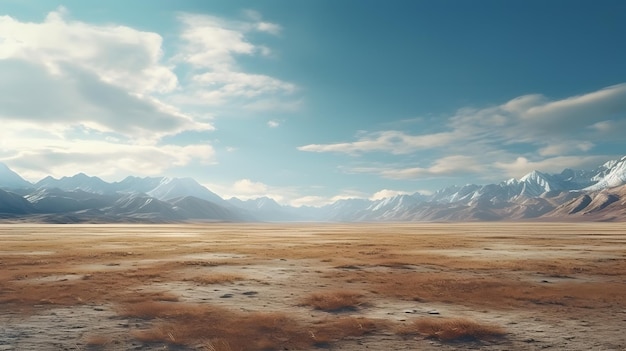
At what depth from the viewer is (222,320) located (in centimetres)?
1817

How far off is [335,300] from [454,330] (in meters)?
7.52

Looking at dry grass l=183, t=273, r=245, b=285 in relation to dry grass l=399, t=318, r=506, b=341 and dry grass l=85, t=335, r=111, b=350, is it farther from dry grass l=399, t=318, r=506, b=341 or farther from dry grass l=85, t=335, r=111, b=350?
dry grass l=399, t=318, r=506, b=341

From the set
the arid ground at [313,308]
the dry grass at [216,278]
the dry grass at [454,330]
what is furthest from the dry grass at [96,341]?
the dry grass at [216,278]

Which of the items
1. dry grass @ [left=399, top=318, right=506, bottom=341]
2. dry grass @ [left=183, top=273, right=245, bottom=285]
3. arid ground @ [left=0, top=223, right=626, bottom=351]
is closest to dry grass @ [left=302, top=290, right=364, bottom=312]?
arid ground @ [left=0, top=223, right=626, bottom=351]

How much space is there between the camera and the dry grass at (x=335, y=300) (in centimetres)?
2086

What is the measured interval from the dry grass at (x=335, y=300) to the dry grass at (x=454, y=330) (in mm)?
4450

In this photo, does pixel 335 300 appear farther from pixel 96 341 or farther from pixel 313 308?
pixel 96 341

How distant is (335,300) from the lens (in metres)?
22.1

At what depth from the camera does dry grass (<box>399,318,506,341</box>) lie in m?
15.7

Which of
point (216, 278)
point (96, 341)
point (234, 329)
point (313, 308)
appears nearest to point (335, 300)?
point (313, 308)

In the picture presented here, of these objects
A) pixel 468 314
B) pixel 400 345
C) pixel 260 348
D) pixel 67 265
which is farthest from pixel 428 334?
pixel 67 265

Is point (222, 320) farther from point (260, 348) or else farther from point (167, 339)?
point (260, 348)

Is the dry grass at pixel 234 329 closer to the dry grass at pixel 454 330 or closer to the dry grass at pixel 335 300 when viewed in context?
the dry grass at pixel 454 330

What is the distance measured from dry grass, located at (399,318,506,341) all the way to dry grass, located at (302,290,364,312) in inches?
175
